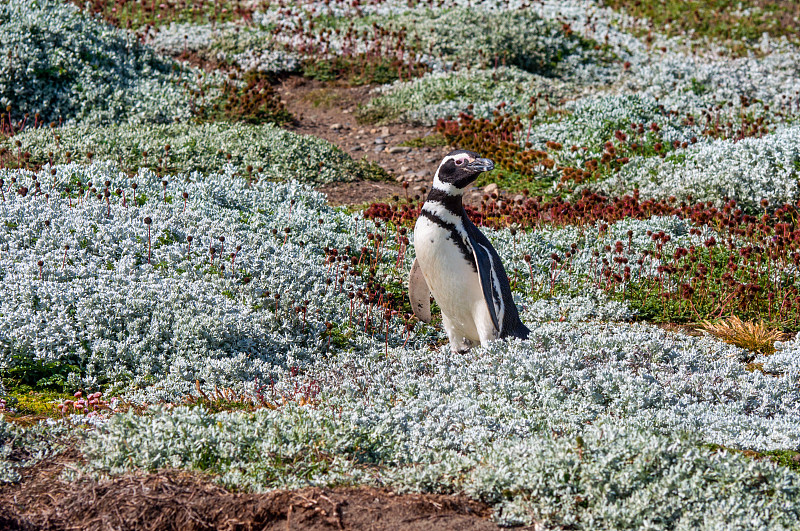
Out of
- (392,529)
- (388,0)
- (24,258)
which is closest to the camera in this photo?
(392,529)

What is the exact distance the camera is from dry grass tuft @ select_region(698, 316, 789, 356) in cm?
881

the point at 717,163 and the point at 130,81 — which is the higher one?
the point at 130,81

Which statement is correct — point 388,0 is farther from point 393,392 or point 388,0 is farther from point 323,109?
point 393,392

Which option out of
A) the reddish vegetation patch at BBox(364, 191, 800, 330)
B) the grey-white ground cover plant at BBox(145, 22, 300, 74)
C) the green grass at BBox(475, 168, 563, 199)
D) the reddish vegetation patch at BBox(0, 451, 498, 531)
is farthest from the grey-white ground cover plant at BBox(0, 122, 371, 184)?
the reddish vegetation patch at BBox(0, 451, 498, 531)

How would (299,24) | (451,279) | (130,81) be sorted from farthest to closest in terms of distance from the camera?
(299,24) < (130,81) < (451,279)

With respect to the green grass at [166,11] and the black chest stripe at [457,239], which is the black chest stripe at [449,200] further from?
the green grass at [166,11]

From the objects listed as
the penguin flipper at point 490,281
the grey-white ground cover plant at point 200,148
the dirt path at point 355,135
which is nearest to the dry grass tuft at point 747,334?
the penguin flipper at point 490,281

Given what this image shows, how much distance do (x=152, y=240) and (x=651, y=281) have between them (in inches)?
227

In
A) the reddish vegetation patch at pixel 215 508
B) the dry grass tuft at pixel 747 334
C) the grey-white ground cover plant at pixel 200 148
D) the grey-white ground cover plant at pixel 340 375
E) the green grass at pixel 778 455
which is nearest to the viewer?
the reddish vegetation patch at pixel 215 508

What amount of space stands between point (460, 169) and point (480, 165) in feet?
0.64

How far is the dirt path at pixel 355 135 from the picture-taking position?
13.6 m

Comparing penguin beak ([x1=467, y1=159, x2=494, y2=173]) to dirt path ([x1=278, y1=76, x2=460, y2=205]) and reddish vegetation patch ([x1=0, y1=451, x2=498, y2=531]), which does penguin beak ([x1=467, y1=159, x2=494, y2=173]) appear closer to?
reddish vegetation patch ([x1=0, y1=451, x2=498, y2=531])

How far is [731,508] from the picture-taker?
4.89 metres

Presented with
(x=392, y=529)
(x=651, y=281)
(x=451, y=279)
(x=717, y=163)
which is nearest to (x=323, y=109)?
(x=717, y=163)
